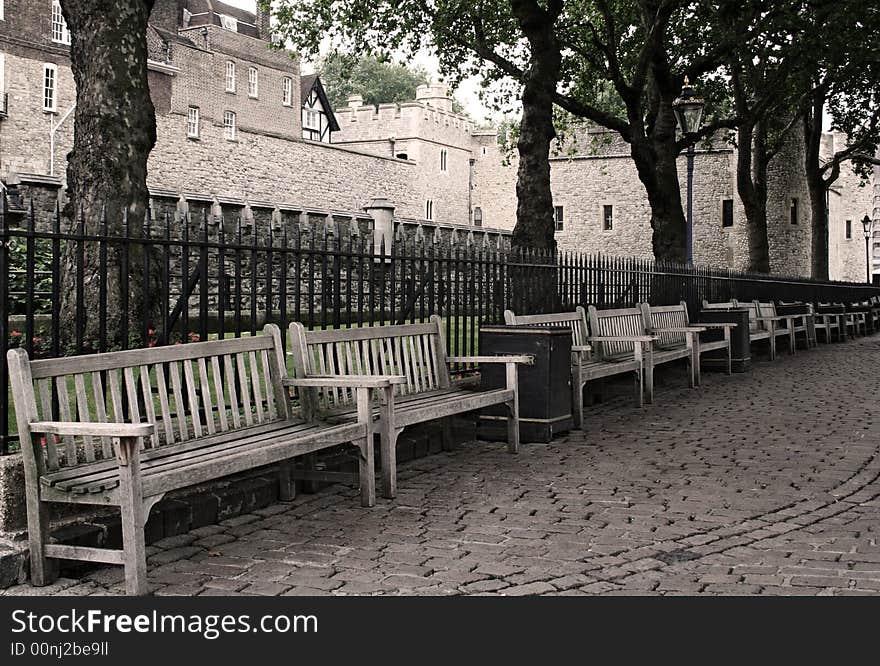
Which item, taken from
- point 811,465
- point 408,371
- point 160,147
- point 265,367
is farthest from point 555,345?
point 160,147

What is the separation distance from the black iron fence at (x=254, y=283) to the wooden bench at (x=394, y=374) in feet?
0.87

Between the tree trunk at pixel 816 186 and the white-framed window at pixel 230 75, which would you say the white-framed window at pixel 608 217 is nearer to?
the tree trunk at pixel 816 186

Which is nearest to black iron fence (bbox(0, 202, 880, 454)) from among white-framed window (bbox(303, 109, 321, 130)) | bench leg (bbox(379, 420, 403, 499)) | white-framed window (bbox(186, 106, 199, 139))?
bench leg (bbox(379, 420, 403, 499))

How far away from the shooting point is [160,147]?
37688 millimetres

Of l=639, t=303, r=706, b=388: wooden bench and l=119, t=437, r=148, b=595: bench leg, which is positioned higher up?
l=639, t=303, r=706, b=388: wooden bench

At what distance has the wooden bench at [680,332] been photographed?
12.2 m

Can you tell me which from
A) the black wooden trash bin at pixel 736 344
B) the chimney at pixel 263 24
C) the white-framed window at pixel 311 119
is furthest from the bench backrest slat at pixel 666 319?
the white-framed window at pixel 311 119

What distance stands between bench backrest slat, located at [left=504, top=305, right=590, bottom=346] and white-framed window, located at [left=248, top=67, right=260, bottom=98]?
148 ft

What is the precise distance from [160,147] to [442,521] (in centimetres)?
3491

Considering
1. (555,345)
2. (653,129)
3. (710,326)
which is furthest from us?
(653,129)

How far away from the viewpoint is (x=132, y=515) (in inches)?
159

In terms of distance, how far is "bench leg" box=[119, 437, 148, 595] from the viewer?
4.00 meters

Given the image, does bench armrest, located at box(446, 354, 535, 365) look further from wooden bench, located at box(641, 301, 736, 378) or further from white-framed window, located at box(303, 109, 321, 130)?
white-framed window, located at box(303, 109, 321, 130)
